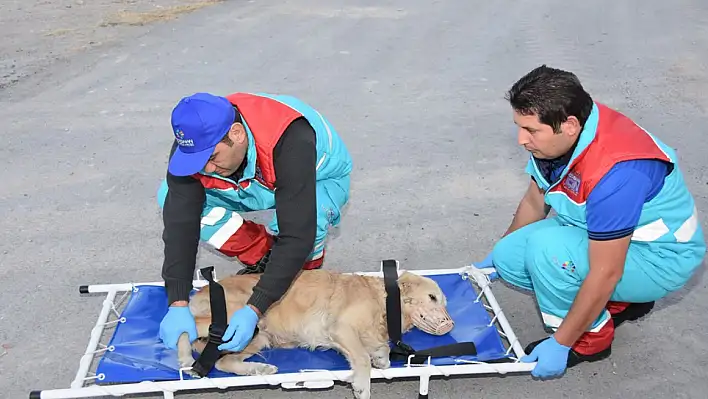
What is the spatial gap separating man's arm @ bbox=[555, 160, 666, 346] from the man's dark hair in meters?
0.31

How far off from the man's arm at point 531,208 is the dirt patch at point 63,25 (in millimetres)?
6493

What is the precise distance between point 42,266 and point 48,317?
63cm

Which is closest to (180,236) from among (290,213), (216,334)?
(216,334)

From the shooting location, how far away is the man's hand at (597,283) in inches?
117

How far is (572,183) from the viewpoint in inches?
124

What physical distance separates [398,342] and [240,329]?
827 mm

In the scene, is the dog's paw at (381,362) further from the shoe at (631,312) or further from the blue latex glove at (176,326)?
the shoe at (631,312)

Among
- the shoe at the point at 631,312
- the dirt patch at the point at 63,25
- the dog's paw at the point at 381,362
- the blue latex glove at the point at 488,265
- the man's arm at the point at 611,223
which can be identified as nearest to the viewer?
the man's arm at the point at 611,223

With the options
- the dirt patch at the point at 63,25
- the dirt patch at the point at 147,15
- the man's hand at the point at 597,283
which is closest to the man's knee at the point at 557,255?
the man's hand at the point at 597,283

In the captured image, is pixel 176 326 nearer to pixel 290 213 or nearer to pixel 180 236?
pixel 180 236

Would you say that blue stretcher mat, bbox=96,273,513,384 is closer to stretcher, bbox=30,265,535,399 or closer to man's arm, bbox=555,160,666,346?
stretcher, bbox=30,265,535,399

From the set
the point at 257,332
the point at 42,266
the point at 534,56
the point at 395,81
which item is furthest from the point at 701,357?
the point at 534,56

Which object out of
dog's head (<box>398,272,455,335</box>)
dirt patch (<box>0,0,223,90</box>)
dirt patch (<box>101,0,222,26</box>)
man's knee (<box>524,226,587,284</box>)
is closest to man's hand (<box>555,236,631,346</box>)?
man's knee (<box>524,226,587,284</box>)

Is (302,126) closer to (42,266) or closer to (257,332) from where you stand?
(257,332)
